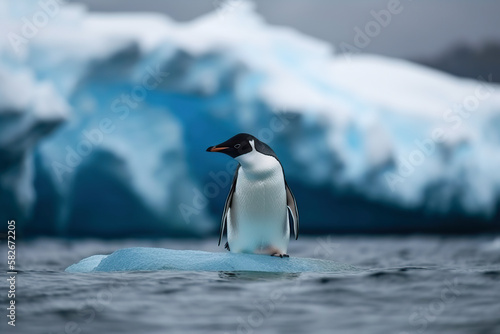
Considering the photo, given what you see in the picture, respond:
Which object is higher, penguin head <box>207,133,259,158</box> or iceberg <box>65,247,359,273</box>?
penguin head <box>207,133,259,158</box>

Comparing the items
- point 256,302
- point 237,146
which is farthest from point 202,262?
point 256,302

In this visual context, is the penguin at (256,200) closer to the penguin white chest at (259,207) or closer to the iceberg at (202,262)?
the penguin white chest at (259,207)

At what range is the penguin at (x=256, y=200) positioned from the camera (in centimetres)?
411

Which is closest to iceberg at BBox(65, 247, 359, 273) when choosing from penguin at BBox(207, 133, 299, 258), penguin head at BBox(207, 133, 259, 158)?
penguin at BBox(207, 133, 299, 258)

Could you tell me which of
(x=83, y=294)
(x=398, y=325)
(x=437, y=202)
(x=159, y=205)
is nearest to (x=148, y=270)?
(x=83, y=294)

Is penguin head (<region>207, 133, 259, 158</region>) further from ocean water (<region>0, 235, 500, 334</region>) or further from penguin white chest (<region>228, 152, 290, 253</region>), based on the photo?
ocean water (<region>0, 235, 500, 334</region>)

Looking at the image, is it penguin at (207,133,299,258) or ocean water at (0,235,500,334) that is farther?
penguin at (207,133,299,258)

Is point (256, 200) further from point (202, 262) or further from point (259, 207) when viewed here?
point (202, 262)

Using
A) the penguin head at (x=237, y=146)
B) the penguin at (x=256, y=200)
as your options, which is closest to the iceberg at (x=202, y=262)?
the penguin at (x=256, y=200)

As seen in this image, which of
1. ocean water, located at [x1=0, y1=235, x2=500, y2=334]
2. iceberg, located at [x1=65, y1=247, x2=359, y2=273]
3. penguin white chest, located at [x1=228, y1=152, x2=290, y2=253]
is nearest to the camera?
ocean water, located at [x1=0, y1=235, x2=500, y2=334]

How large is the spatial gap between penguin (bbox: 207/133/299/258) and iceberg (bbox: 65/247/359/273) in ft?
0.49

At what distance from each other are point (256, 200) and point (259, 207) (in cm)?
5

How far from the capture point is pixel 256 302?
117 inches

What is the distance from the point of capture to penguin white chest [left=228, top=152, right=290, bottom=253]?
4.17m
